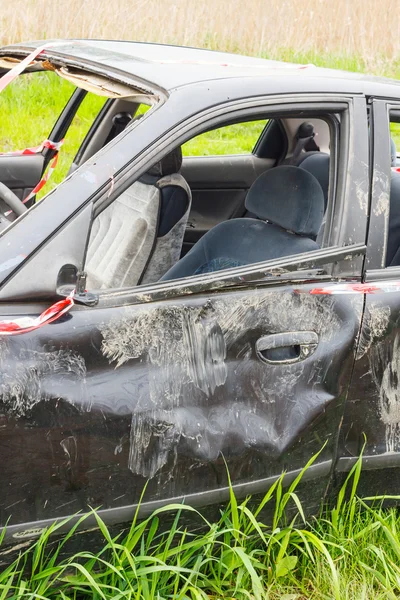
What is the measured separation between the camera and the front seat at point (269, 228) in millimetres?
2607

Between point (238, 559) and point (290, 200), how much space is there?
115cm

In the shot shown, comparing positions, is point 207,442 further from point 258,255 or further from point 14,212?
point 14,212

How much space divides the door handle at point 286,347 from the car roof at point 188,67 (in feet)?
2.30

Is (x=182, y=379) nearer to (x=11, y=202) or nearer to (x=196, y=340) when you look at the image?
(x=196, y=340)

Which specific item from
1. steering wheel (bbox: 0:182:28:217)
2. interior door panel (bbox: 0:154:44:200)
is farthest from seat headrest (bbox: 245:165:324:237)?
interior door panel (bbox: 0:154:44:200)

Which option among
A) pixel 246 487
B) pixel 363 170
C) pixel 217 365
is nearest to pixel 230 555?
pixel 246 487

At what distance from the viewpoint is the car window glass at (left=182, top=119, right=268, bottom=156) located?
241 inches

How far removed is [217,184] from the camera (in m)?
4.09

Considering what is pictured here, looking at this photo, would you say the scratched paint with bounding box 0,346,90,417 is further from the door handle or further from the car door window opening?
the car door window opening

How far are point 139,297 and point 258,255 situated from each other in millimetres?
760

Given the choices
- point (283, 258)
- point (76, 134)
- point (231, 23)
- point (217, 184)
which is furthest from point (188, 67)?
point (231, 23)

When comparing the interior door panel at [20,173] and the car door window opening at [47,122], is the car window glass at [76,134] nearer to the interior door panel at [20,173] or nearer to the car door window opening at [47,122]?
the car door window opening at [47,122]

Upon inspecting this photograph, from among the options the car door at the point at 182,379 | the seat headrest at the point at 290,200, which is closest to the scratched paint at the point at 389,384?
the car door at the point at 182,379

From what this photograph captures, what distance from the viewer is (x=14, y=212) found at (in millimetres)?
2590
